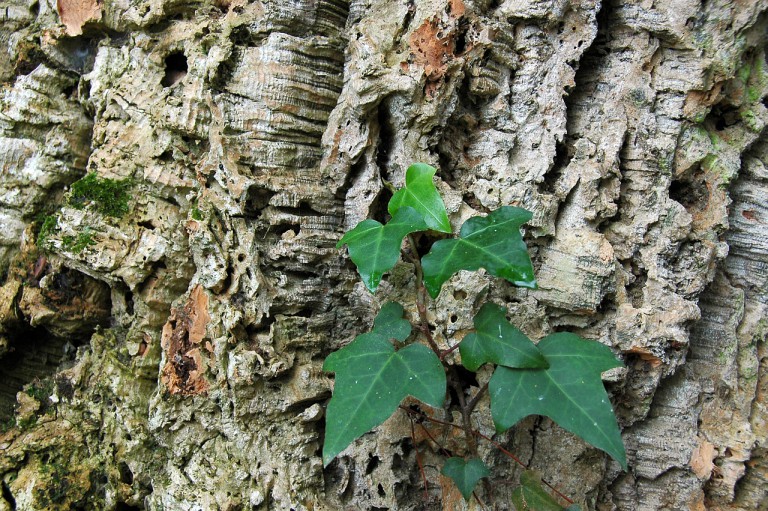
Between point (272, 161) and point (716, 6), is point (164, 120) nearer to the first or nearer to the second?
point (272, 161)

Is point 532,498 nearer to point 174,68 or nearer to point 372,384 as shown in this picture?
point 372,384

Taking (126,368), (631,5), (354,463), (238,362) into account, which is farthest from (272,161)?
(631,5)

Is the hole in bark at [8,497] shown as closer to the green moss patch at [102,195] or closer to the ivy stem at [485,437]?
the green moss patch at [102,195]

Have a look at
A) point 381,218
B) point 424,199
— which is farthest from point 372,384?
point 381,218

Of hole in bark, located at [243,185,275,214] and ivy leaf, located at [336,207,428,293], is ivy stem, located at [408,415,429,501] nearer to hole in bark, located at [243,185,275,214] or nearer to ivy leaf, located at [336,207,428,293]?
ivy leaf, located at [336,207,428,293]

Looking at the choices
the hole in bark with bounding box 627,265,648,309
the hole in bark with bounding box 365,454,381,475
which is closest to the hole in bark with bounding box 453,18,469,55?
the hole in bark with bounding box 627,265,648,309

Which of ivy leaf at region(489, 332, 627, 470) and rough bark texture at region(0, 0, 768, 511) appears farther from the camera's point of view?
rough bark texture at region(0, 0, 768, 511)

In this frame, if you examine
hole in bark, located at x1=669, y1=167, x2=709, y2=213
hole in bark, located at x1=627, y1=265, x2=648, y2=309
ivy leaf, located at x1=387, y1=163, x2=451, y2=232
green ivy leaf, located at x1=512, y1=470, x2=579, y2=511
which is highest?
hole in bark, located at x1=669, y1=167, x2=709, y2=213
